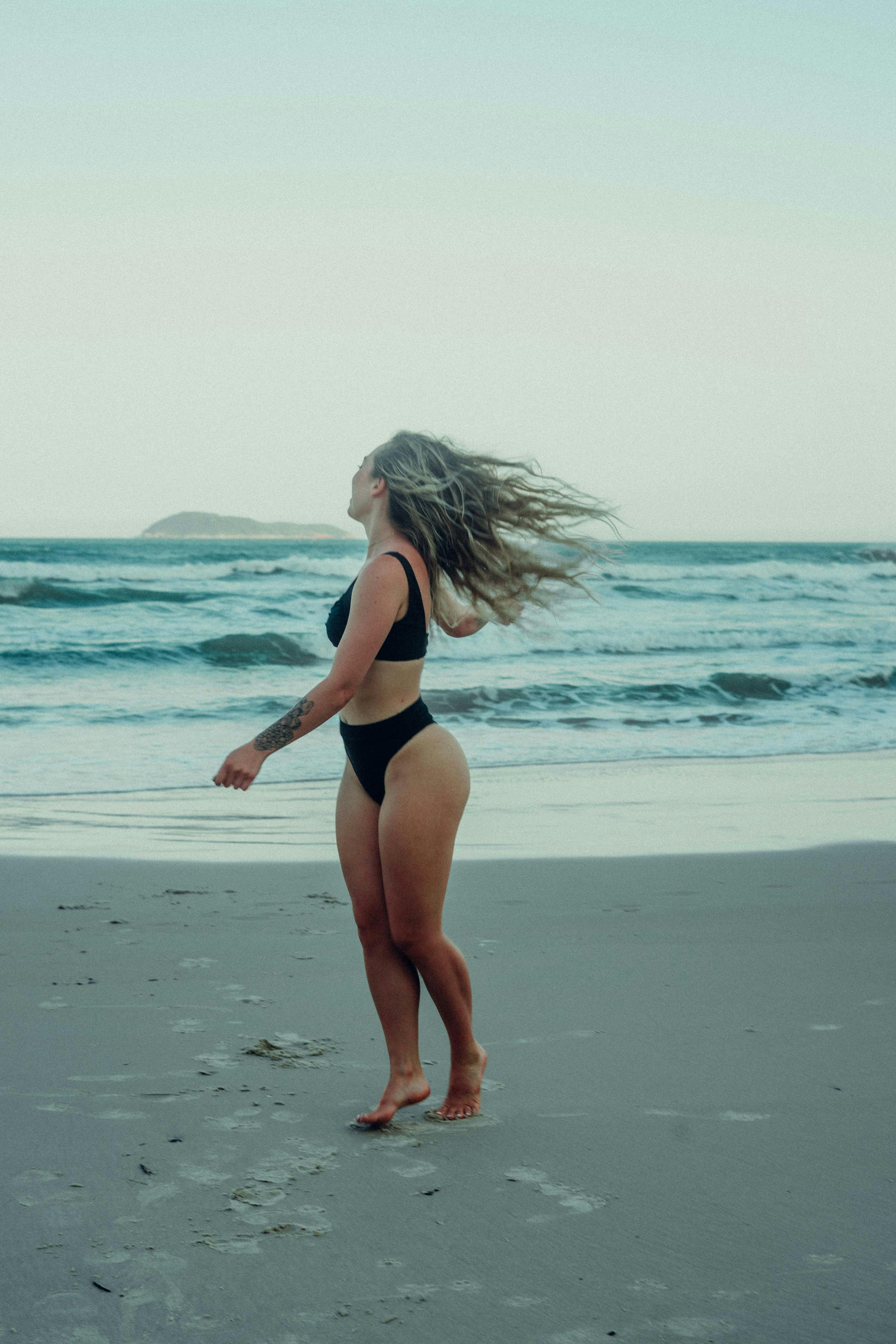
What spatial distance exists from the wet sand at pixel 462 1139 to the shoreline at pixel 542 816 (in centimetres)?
140

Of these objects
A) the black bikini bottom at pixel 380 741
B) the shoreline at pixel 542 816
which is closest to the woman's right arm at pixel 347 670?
the black bikini bottom at pixel 380 741

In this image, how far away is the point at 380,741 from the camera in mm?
2975

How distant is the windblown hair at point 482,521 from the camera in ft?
Answer: 9.95

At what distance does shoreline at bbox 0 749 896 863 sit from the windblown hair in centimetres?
320

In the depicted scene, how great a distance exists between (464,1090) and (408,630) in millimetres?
1226

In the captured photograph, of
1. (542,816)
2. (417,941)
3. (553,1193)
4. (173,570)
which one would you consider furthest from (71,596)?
(553,1193)

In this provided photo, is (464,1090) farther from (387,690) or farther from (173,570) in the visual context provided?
(173,570)

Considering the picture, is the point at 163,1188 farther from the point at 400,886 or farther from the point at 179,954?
the point at 179,954

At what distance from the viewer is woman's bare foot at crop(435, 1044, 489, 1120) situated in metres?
3.01

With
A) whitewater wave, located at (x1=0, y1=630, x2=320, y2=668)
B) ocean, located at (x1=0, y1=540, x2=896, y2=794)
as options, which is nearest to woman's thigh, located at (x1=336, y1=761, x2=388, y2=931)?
ocean, located at (x1=0, y1=540, x2=896, y2=794)

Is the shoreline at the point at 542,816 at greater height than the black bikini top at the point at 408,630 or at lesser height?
lesser

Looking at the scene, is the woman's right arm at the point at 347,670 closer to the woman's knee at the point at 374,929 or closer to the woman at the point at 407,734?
the woman at the point at 407,734

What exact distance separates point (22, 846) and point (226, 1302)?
15.6ft

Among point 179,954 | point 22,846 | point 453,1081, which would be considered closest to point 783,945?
point 453,1081
